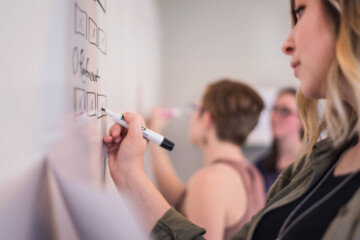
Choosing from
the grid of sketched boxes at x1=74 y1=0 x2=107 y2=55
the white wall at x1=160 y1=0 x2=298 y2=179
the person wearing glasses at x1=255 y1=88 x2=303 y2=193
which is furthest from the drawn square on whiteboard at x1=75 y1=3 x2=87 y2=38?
the white wall at x1=160 y1=0 x2=298 y2=179

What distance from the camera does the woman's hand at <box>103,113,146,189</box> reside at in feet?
2.20

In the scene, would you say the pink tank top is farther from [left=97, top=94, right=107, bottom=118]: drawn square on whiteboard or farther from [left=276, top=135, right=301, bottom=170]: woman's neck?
[left=276, top=135, right=301, bottom=170]: woman's neck

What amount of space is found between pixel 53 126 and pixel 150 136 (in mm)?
220

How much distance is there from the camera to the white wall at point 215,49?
278cm

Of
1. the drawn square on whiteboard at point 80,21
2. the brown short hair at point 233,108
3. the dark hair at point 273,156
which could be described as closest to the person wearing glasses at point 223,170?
the brown short hair at point 233,108

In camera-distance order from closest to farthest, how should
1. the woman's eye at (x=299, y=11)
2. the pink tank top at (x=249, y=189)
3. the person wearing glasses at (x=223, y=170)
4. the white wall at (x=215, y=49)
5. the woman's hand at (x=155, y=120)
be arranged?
the woman's eye at (x=299, y=11)
the person wearing glasses at (x=223, y=170)
the pink tank top at (x=249, y=189)
the woman's hand at (x=155, y=120)
the white wall at (x=215, y=49)

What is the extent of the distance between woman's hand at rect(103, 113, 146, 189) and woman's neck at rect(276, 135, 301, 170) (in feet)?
5.90

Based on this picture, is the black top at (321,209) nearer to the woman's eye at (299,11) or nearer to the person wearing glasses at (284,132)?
the woman's eye at (299,11)

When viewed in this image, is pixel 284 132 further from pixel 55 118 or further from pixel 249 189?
pixel 55 118

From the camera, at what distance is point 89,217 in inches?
23.3

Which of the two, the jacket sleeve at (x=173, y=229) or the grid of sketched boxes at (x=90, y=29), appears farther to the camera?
the jacket sleeve at (x=173, y=229)

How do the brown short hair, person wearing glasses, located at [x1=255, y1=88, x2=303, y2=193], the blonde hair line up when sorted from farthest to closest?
person wearing glasses, located at [x1=255, y1=88, x2=303, y2=193] < the brown short hair < the blonde hair

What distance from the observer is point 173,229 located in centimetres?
68

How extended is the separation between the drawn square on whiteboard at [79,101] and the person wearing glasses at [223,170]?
56cm
